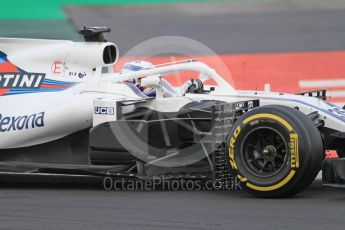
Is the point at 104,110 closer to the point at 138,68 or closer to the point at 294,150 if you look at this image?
the point at 138,68

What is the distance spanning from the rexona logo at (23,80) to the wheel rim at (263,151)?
8.79 feet

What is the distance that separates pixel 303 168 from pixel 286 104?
107 cm

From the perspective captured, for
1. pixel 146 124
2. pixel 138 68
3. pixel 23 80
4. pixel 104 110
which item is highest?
pixel 138 68

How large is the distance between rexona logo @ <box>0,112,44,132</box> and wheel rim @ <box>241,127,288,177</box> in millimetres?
2347

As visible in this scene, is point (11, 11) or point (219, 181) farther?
point (11, 11)

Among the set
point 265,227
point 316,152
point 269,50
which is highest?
point 269,50

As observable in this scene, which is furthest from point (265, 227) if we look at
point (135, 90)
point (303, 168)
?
point (135, 90)

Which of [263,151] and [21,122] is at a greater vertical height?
[21,122]

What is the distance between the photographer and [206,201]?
7098 millimetres

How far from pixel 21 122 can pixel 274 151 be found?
2.82 meters

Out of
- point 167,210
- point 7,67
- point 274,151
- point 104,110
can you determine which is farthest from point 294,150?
point 7,67

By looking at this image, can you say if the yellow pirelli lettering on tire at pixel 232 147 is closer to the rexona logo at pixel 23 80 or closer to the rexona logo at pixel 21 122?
the rexona logo at pixel 21 122

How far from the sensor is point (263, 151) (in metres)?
7.30

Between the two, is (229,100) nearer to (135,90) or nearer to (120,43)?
(135,90)
